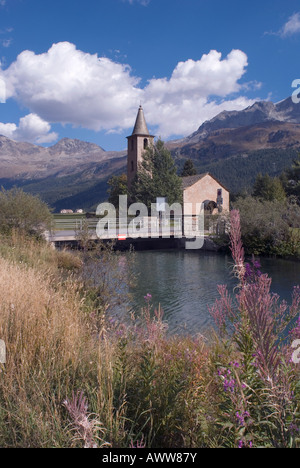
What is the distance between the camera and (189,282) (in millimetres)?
15352

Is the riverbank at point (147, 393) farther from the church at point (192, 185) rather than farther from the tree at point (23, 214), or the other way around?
the church at point (192, 185)

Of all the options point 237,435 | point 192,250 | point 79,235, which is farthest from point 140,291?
point 192,250

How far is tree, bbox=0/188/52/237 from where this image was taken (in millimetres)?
17359

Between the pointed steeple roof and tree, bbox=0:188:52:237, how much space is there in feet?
96.9

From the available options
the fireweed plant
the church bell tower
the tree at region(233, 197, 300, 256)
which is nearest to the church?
the church bell tower

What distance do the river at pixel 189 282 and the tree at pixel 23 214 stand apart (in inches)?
207

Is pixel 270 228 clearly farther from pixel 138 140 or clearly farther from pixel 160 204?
pixel 138 140

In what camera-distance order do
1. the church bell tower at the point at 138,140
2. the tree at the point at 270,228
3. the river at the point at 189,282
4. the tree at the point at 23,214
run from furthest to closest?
1. the church bell tower at the point at 138,140
2. the tree at the point at 270,228
3. the tree at the point at 23,214
4. the river at the point at 189,282

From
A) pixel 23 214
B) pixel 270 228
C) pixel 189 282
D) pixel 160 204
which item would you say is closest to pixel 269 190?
pixel 160 204

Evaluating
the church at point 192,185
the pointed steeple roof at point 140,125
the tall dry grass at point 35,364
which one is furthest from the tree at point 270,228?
the pointed steeple roof at point 140,125

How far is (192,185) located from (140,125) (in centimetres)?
1006

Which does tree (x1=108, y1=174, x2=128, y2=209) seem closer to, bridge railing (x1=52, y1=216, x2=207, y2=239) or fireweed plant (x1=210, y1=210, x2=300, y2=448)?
bridge railing (x1=52, y1=216, x2=207, y2=239)

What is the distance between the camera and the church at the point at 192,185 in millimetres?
44406

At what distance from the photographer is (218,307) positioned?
348cm
